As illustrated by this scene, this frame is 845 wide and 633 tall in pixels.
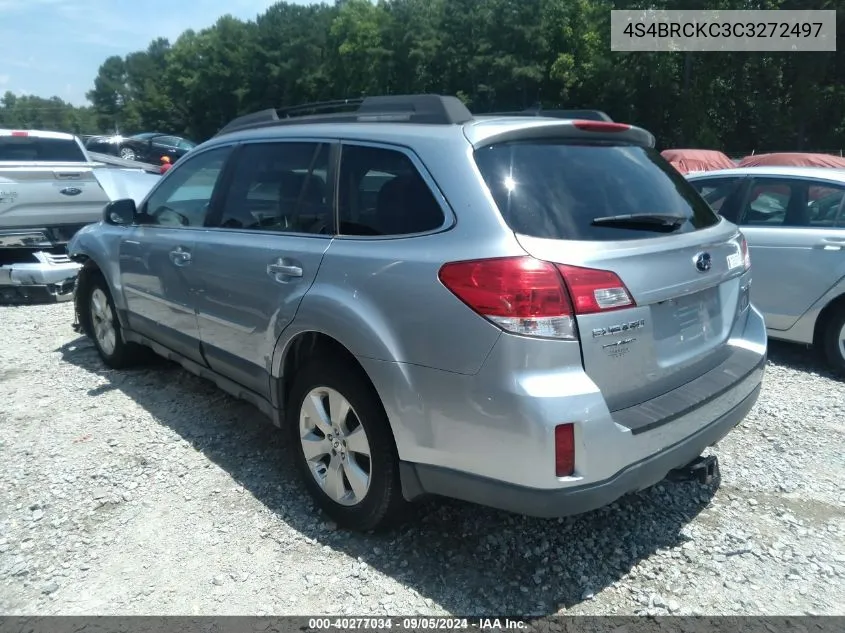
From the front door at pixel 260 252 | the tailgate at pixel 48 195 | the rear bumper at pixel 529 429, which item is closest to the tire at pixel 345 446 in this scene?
the rear bumper at pixel 529 429

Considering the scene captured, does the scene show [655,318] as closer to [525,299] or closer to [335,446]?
[525,299]

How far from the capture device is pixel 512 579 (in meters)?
2.89

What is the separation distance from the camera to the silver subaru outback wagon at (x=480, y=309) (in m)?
2.42

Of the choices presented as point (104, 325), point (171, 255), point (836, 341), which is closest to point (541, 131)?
point (171, 255)

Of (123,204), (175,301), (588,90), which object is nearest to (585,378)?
(175,301)

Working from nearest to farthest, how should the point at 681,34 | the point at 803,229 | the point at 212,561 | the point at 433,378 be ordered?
the point at 433,378 → the point at 212,561 → the point at 803,229 → the point at 681,34

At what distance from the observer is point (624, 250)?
259 centimetres

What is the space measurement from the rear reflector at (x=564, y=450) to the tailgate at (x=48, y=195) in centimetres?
739

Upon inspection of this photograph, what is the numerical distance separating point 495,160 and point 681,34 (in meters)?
29.7

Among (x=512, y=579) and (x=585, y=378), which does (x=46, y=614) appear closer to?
(x=512, y=579)

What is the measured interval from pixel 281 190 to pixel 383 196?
0.83m

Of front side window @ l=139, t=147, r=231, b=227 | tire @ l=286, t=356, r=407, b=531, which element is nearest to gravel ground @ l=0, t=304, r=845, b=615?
tire @ l=286, t=356, r=407, b=531

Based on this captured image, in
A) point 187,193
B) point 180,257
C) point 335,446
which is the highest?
point 187,193

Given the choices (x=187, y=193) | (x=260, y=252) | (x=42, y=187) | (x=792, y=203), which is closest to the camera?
(x=260, y=252)
